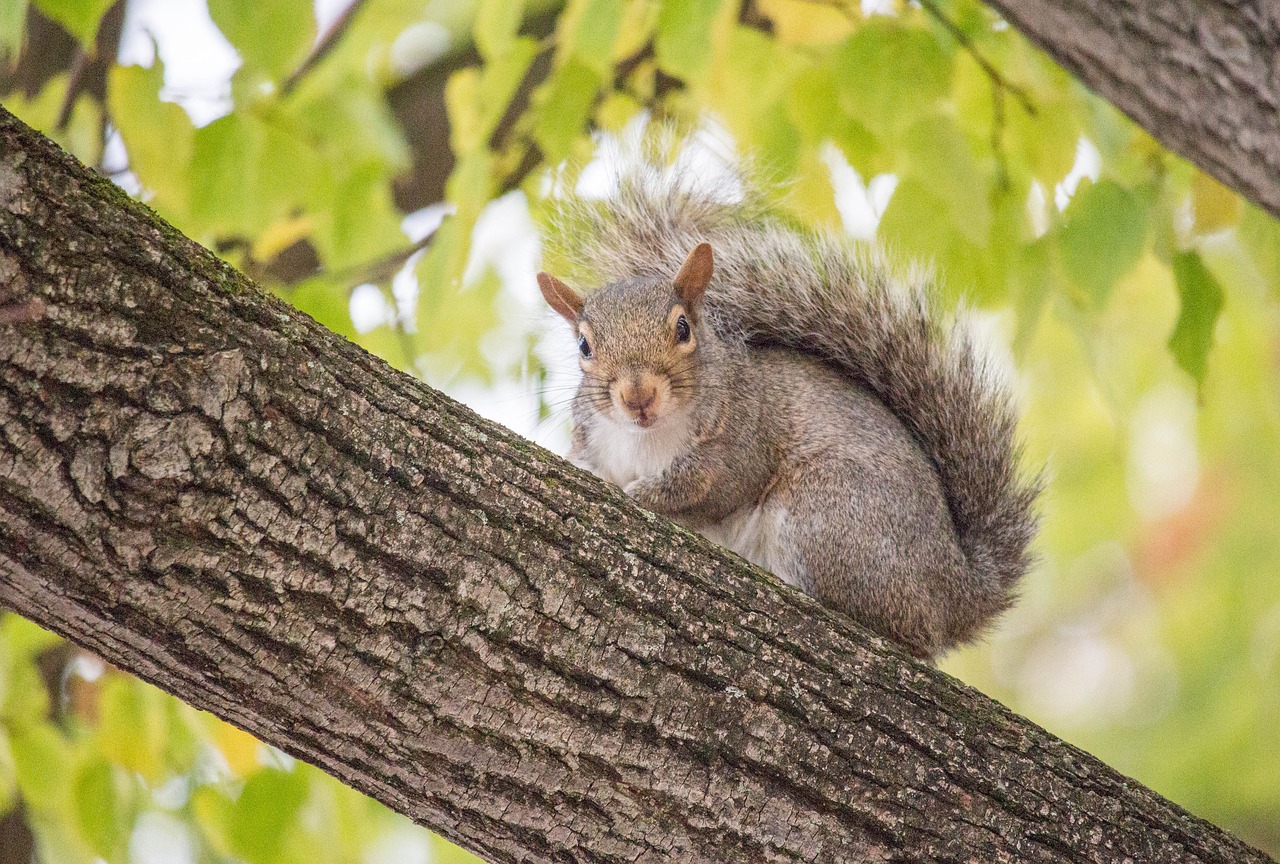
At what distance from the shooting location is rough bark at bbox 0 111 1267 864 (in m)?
1.56

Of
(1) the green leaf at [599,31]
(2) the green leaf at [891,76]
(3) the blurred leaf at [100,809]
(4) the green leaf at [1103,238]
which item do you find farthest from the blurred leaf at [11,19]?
(4) the green leaf at [1103,238]

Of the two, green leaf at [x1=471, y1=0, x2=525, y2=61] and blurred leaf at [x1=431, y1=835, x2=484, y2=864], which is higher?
green leaf at [x1=471, y1=0, x2=525, y2=61]

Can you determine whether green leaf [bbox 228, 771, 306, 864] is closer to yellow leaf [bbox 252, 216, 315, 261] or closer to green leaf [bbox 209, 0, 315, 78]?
yellow leaf [bbox 252, 216, 315, 261]

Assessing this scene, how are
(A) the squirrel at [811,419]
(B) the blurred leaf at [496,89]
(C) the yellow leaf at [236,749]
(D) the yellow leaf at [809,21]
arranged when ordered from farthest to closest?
1. (C) the yellow leaf at [236,749]
2. (D) the yellow leaf at [809,21]
3. (B) the blurred leaf at [496,89]
4. (A) the squirrel at [811,419]

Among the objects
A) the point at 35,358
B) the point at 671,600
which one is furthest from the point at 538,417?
the point at 35,358

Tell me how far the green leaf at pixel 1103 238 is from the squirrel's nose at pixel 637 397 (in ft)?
3.09

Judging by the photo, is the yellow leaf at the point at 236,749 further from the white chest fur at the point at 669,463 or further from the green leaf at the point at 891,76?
the green leaf at the point at 891,76

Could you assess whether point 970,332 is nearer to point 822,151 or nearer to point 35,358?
point 822,151

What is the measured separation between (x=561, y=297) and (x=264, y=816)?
145cm

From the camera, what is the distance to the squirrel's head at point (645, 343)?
2.82 meters

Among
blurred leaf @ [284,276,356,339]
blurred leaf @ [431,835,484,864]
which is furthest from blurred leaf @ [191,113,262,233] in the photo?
blurred leaf @ [431,835,484,864]

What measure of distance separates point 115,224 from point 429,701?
0.78 m

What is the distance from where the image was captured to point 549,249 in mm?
3453

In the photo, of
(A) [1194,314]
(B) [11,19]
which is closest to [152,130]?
(B) [11,19]
